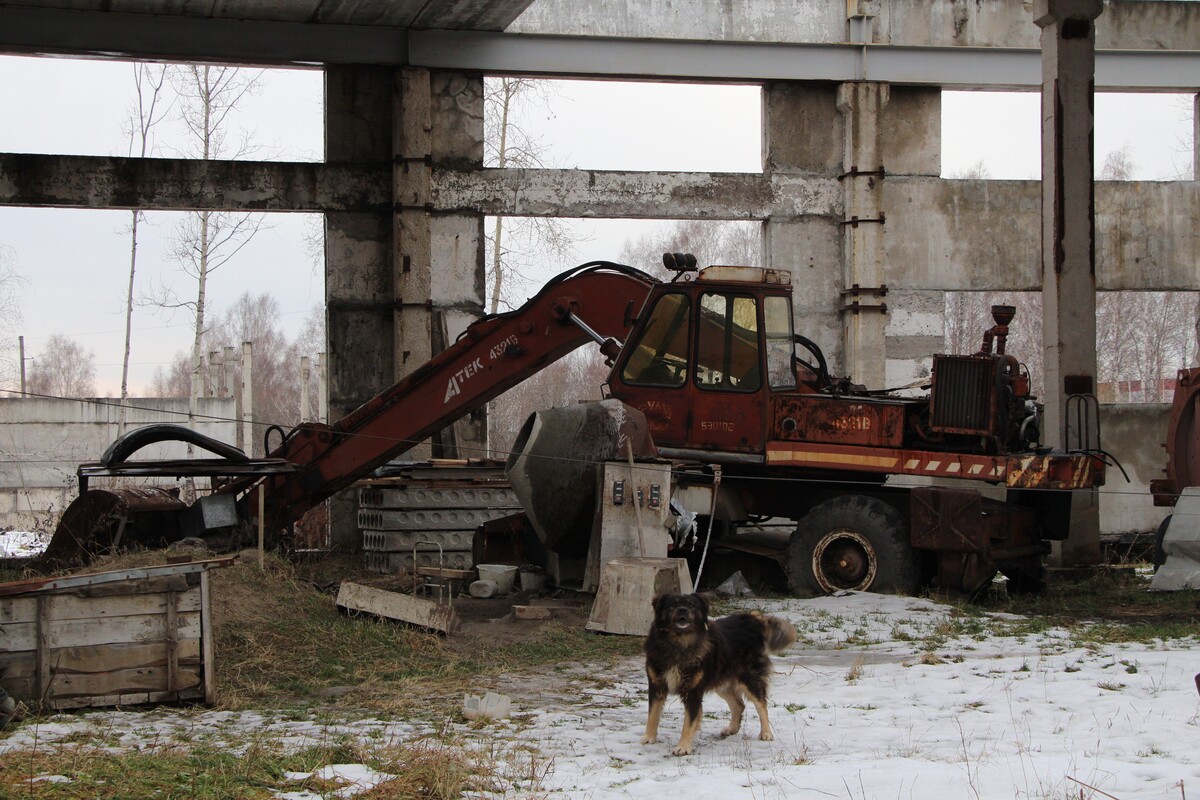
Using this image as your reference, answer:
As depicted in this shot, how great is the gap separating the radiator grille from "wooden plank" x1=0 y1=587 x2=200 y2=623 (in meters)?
7.31

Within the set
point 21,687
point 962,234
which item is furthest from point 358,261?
point 21,687

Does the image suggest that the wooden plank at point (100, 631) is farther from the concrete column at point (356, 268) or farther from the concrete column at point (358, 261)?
the concrete column at point (356, 268)

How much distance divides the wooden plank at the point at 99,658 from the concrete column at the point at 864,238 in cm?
1200

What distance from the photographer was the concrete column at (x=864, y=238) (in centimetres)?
1831

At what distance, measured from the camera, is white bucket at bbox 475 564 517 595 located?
1262 centimetres

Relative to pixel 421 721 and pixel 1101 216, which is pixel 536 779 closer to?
pixel 421 721

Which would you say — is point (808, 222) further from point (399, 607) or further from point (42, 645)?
point (42, 645)

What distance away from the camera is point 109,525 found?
13.5 meters

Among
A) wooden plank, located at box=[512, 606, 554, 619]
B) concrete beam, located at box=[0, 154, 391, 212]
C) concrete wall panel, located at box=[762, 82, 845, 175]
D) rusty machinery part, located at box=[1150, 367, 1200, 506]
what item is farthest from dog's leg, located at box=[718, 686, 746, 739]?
concrete wall panel, located at box=[762, 82, 845, 175]

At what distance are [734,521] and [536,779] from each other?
745 centimetres

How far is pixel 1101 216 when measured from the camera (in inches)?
746

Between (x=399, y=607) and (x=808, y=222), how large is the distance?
10.1m

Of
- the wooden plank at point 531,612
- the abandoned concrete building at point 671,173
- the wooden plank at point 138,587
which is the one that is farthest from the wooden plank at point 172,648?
the abandoned concrete building at point 671,173

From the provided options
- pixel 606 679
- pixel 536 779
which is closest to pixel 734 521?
pixel 606 679
